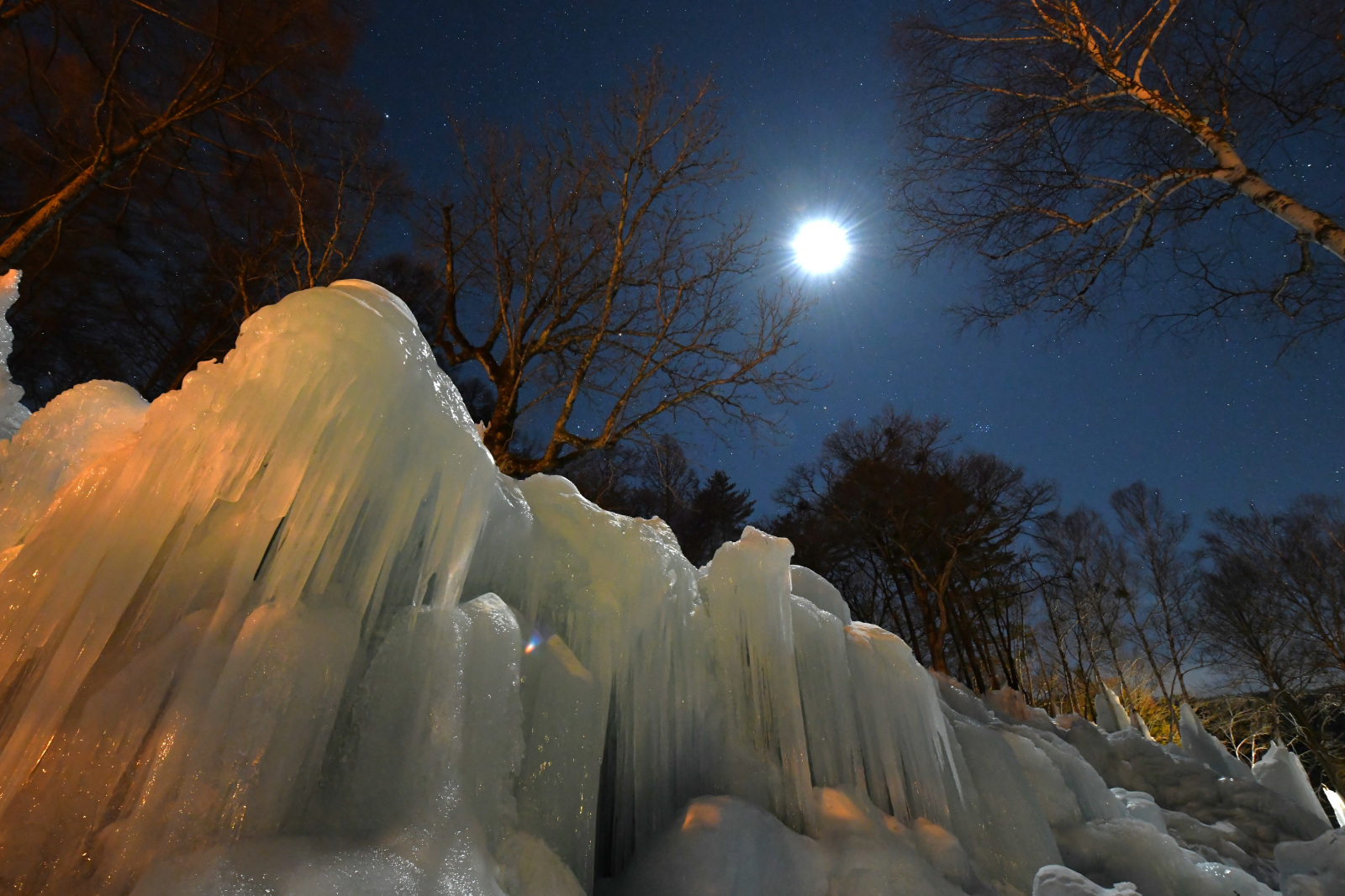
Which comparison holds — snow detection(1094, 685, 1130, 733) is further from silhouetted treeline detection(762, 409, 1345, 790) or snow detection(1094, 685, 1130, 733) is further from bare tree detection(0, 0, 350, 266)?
bare tree detection(0, 0, 350, 266)

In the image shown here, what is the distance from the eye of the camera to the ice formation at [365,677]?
1.40 metres

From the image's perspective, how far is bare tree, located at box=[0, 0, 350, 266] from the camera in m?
6.23

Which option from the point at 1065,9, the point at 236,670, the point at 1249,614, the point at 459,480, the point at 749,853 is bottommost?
the point at 749,853

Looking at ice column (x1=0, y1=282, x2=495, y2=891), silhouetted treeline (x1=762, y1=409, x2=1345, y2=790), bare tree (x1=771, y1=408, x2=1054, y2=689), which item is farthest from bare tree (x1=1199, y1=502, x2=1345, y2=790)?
ice column (x1=0, y1=282, x2=495, y2=891)

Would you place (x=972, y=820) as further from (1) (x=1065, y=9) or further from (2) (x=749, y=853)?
(1) (x=1065, y=9)

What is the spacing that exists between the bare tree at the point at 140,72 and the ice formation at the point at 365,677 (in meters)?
5.33

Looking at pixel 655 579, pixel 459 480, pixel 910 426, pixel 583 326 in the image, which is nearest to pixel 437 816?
pixel 459 480

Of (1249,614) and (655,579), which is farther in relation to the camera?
(1249,614)

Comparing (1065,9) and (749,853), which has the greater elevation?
(1065,9)

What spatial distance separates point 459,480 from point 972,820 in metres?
3.73

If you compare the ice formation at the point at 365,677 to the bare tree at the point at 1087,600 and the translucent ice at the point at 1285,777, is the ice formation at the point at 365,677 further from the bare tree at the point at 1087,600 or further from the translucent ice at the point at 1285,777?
the bare tree at the point at 1087,600

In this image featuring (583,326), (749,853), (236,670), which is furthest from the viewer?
(583,326)

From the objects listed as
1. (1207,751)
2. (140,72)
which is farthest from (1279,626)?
(140,72)

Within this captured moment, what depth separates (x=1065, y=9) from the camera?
5789 mm
